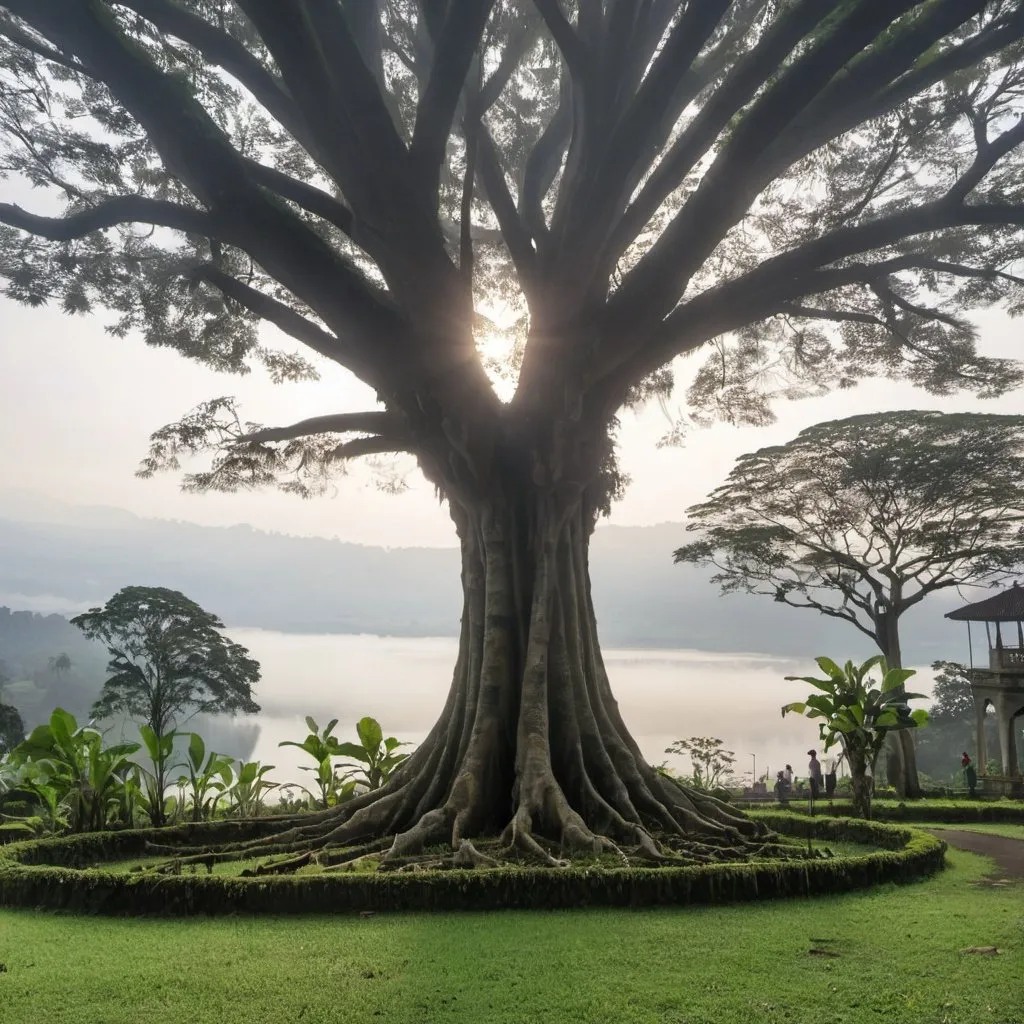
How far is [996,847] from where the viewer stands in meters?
9.42

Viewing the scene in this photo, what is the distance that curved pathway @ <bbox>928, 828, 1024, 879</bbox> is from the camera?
7552 millimetres

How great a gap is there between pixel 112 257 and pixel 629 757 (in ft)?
27.8

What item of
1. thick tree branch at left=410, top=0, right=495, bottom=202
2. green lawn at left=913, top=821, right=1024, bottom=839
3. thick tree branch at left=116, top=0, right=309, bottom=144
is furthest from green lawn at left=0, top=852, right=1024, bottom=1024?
green lawn at left=913, top=821, right=1024, bottom=839

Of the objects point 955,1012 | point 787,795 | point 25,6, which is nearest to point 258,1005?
point 955,1012

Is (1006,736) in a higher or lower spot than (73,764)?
higher

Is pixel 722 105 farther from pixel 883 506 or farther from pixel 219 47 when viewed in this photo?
pixel 883 506

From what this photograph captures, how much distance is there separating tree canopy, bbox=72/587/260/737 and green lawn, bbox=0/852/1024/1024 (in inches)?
740

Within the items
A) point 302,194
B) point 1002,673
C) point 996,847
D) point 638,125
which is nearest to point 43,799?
point 302,194

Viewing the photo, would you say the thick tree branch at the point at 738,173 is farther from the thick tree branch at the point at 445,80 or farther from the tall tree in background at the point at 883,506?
the tall tree in background at the point at 883,506

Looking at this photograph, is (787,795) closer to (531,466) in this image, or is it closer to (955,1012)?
(531,466)

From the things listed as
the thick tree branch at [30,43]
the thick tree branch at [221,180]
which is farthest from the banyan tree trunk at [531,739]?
the thick tree branch at [30,43]

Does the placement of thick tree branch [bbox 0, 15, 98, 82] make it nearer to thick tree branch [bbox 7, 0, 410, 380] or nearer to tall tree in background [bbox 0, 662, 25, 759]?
thick tree branch [bbox 7, 0, 410, 380]

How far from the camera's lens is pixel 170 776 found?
424 inches

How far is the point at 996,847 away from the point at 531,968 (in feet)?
24.6
